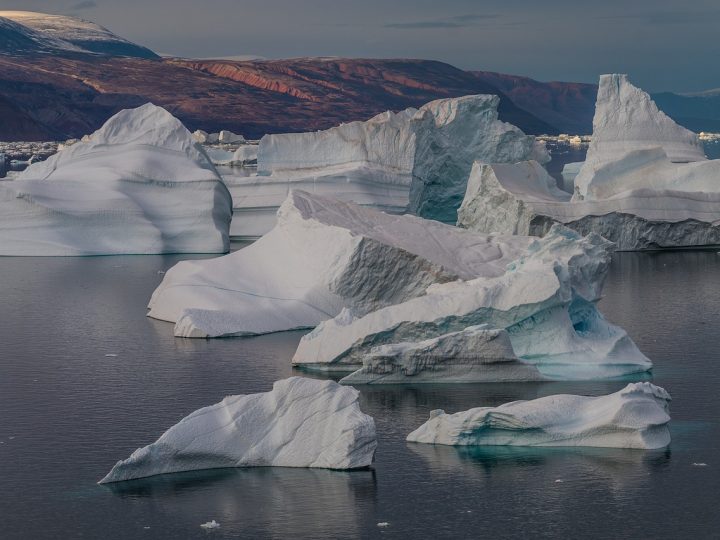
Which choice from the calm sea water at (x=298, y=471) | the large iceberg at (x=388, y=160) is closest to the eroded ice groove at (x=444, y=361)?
the calm sea water at (x=298, y=471)

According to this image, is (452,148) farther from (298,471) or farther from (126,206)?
(298,471)

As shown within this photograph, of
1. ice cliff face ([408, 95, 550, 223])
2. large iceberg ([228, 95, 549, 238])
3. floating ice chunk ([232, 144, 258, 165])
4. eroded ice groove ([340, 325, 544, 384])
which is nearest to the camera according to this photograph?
eroded ice groove ([340, 325, 544, 384])

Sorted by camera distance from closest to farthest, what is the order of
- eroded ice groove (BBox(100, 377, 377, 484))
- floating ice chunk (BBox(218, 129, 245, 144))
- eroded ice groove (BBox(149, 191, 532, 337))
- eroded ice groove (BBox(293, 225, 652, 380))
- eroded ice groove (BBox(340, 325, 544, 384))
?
eroded ice groove (BBox(100, 377, 377, 484)), eroded ice groove (BBox(340, 325, 544, 384)), eroded ice groove (BBox(293, 225, 652, 380)), eroded ice groove (BBox(149, 191, 532, 337)), floating ice chunk (BBox(218, 129, 245, 144))

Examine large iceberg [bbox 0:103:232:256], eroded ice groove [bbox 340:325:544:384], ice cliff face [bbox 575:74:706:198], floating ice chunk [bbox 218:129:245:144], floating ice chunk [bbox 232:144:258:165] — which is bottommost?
floating ice chunk [bbox 218:129:245:144]

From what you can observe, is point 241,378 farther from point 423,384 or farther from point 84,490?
point 84,490

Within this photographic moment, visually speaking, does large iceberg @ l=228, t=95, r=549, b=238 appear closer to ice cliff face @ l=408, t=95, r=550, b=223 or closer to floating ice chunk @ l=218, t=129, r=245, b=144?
ice cliff face @ l=408, t=95, r=550, b=223

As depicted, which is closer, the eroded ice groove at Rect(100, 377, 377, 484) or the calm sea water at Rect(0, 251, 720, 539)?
the calm sea water at Rect(0, 251, 720, 539)

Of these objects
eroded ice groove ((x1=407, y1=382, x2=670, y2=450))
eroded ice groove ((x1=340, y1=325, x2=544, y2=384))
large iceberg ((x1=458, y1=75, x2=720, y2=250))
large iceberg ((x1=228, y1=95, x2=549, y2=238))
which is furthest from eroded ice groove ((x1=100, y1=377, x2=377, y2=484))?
large iceberg ((x1=228, y1=95, x2=549, y2=238))

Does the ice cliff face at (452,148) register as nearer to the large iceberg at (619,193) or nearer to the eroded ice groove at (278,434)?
the large iceberg at (619,193)
